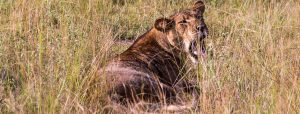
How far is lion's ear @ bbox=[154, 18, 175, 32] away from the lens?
5.95 meters

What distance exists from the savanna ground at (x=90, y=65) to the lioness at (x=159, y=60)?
168 millimetres

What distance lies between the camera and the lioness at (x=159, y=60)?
198 inches

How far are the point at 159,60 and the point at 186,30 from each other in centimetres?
33

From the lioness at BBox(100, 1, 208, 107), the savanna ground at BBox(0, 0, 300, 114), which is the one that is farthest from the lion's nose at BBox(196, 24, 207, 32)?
the savanna ground at BBox(0, 0, 300, 114)

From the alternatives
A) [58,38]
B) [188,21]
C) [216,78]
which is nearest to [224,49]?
[188,21]

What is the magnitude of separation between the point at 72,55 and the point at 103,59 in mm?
236

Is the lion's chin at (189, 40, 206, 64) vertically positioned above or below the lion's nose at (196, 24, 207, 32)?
below

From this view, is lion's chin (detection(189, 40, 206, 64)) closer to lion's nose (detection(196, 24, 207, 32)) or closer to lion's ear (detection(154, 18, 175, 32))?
lion's nose (detection(196, 24, 207, 32))

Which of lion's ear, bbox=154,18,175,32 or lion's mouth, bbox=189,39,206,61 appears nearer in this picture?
lion's mouth, bbox=189,39,206,61

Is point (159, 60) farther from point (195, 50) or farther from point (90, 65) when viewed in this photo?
point (90, 65)

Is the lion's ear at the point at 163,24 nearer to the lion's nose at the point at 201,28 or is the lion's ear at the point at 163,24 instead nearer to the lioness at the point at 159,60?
the lioness at the point at 159,60

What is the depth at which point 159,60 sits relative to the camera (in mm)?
5898

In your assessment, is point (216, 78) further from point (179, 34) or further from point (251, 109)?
point (179, 34)

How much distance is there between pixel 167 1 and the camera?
8625mm
